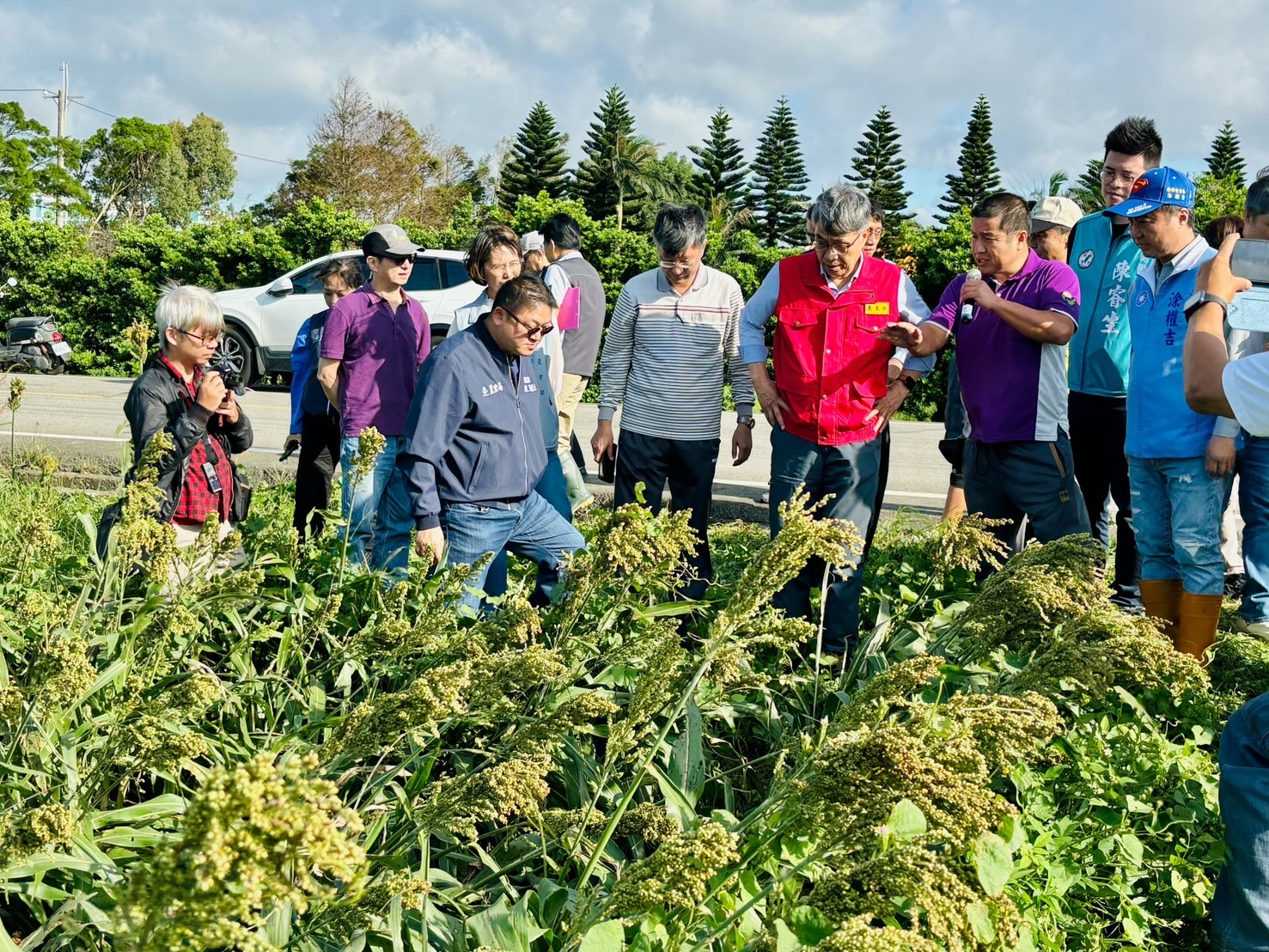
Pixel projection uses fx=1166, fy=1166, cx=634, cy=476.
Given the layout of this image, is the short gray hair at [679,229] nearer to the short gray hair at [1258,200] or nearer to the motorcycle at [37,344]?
the short gray hair at [1258,200]

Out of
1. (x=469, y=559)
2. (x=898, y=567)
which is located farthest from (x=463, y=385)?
(x=898, y=567)

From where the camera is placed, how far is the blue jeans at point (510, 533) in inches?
168

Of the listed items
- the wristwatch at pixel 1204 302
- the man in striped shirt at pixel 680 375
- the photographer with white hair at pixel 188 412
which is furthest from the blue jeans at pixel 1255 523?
the photographer with white hair at pixel 188 412

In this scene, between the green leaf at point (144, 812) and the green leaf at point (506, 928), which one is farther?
the green leaf at point (144, 812)

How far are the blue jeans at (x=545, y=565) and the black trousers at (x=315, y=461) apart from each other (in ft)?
5.52

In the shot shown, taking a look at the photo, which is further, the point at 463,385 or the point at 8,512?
the point at 8,512

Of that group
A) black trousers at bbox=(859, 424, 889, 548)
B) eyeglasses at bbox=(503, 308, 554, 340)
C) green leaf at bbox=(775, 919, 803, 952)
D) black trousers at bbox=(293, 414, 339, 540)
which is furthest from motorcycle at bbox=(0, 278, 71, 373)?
green leaf at bbox=(775, 919, 803, 952)

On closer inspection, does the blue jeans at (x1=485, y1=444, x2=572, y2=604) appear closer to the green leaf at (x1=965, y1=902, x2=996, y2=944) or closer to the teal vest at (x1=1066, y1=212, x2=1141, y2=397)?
the teal vest at (x1=1066, y1=212, x2=1141, y2=397)

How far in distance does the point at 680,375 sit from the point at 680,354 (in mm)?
99

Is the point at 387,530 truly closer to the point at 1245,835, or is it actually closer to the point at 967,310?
the point at 967,310

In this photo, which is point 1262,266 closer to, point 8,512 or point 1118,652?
point 1118,652

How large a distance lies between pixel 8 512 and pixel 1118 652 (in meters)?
5.14

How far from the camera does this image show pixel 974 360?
4848mm

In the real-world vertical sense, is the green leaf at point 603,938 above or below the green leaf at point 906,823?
below
